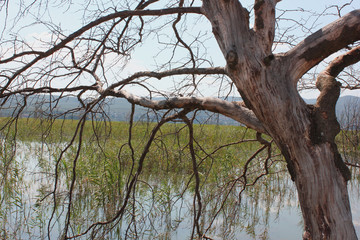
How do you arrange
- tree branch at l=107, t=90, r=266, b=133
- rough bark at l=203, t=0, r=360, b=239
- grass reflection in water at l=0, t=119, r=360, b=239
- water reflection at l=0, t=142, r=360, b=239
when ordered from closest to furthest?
rough bark at l=203, t=0, r=360, b=239, tree branch at l=107, t=90, r=266, b=133, grass reflection in water at l=0, t=119, r=360, b=239, water reflection at l=0, t=142, r=360, b=239

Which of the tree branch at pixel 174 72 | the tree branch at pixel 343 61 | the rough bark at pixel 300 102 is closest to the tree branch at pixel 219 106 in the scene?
the rough bark at pixel 300 102

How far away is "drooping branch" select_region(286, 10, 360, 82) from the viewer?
1.89 meters

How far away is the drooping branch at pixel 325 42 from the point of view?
1.89 m

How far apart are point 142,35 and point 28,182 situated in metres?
4.28

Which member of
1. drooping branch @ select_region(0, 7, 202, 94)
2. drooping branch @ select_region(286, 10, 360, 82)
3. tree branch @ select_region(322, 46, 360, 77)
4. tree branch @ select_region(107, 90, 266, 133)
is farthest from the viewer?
drooping branch @ select_region(0, 7, 202, 94)

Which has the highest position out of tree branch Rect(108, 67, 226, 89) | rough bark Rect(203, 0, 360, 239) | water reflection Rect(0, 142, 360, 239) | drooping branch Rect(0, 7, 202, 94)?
drooping branch Rect(0, 7, 202, 94)

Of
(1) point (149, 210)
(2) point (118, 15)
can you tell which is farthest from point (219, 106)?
(1) point (149, 210)

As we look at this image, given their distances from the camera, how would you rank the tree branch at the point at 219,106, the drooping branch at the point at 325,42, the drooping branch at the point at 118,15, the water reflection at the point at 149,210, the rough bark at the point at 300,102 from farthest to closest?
the water reflection at the point at 149,210
the drooping branch at the point at 118,15
the tree branch at the point at 219,106
the drooping branch at the point at 325,42
the rough bark at the point at 300,102

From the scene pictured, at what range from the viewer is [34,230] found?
4.76 meters

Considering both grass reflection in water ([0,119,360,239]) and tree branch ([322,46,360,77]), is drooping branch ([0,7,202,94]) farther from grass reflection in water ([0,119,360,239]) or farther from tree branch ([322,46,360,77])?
grass reflection in water ([0,119,360,239])

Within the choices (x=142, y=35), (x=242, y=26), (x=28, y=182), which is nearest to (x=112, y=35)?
(x=142, y=35)

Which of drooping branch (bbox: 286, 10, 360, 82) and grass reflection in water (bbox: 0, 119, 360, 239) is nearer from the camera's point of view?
drooping branch (bbox: 286, 10, 360, 82)

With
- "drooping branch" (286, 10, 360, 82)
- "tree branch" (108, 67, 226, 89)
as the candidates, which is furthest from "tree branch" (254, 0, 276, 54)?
"tree branch" (108, 67, 226, 89)

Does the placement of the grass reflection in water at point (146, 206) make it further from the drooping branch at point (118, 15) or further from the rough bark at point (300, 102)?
the rough bark at point (300, 102)
